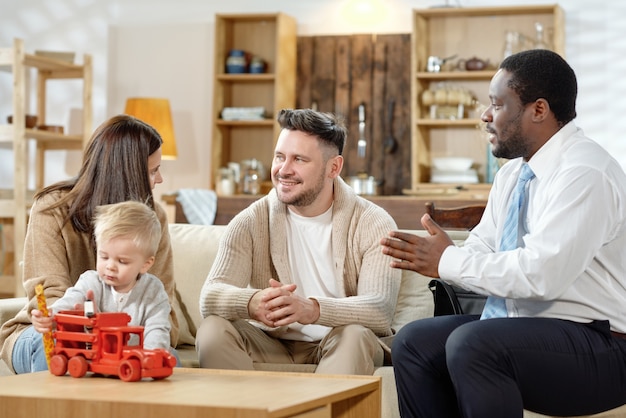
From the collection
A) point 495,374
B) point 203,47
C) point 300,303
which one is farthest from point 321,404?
point 203,47

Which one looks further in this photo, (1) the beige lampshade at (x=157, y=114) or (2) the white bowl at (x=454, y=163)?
(1) the beige lampshade at (x=157, y=114)

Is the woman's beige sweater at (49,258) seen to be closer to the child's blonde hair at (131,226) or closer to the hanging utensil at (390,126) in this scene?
the child's blonde hair at (131,226)

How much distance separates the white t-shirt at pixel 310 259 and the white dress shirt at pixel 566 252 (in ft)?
2.11

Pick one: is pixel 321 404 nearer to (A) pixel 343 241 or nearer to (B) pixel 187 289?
(A) pixel 343 241

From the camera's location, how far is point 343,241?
2.88m

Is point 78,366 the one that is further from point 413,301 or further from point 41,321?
point 413,301

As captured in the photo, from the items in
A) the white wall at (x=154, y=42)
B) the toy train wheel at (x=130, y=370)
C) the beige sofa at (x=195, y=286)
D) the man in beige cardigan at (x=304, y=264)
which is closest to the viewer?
the toy train wheel at (x=130, y=370)

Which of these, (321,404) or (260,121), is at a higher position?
(260,121)

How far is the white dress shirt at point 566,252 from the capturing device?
2.19 metres

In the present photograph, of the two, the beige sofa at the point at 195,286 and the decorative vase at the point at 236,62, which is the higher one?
the decorative vase at the point at 236,62

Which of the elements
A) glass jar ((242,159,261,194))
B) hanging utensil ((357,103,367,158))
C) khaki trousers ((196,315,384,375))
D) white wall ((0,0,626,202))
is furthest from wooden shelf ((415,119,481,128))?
khaki trousers ((196,315,384,375))

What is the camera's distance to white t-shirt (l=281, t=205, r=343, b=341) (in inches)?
113

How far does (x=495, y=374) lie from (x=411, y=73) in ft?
15.8

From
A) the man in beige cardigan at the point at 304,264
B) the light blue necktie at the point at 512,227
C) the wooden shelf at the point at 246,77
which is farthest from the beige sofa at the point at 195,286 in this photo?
the wooden shelf at the point at 246,77
